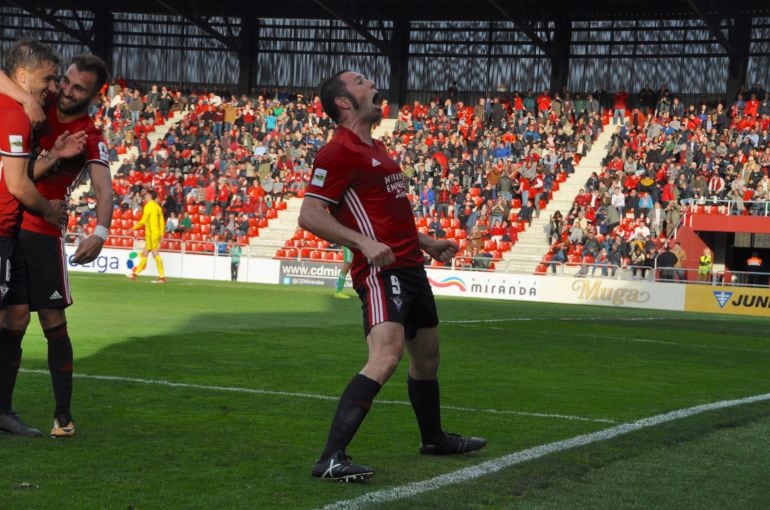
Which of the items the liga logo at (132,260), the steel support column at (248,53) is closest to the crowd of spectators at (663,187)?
the liga logo at (132,260)

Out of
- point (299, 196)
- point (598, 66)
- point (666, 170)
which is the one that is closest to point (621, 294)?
point (666, 170)

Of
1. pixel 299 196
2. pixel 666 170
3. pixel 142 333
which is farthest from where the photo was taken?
pixel 299 196

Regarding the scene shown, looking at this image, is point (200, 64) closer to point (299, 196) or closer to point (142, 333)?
point (299, 196)

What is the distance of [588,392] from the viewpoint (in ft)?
34.2

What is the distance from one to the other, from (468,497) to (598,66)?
4274 centimetres

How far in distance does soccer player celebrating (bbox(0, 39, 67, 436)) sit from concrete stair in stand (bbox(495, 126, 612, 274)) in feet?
89.7

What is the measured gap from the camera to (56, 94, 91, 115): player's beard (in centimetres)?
687

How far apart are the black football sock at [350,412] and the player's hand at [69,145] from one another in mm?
2095

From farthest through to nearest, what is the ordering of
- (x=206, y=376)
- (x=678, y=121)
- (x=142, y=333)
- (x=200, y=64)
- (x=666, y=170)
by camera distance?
(x=200, y=64)
(x=678, y=121)
(x=666, y=170)
(x=142, y=333)
(x=206, y=376)

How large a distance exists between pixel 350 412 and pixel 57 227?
212cm

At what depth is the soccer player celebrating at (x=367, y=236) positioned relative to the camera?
236 inches

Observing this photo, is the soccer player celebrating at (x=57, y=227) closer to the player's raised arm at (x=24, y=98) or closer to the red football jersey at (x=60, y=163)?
the red football jersey at (x=60, y=163)

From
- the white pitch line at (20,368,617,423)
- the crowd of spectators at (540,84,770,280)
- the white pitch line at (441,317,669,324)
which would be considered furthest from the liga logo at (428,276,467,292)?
the white pitch line at (20,368,617,423)

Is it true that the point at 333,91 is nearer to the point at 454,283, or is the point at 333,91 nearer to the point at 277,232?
the point at 454,283
